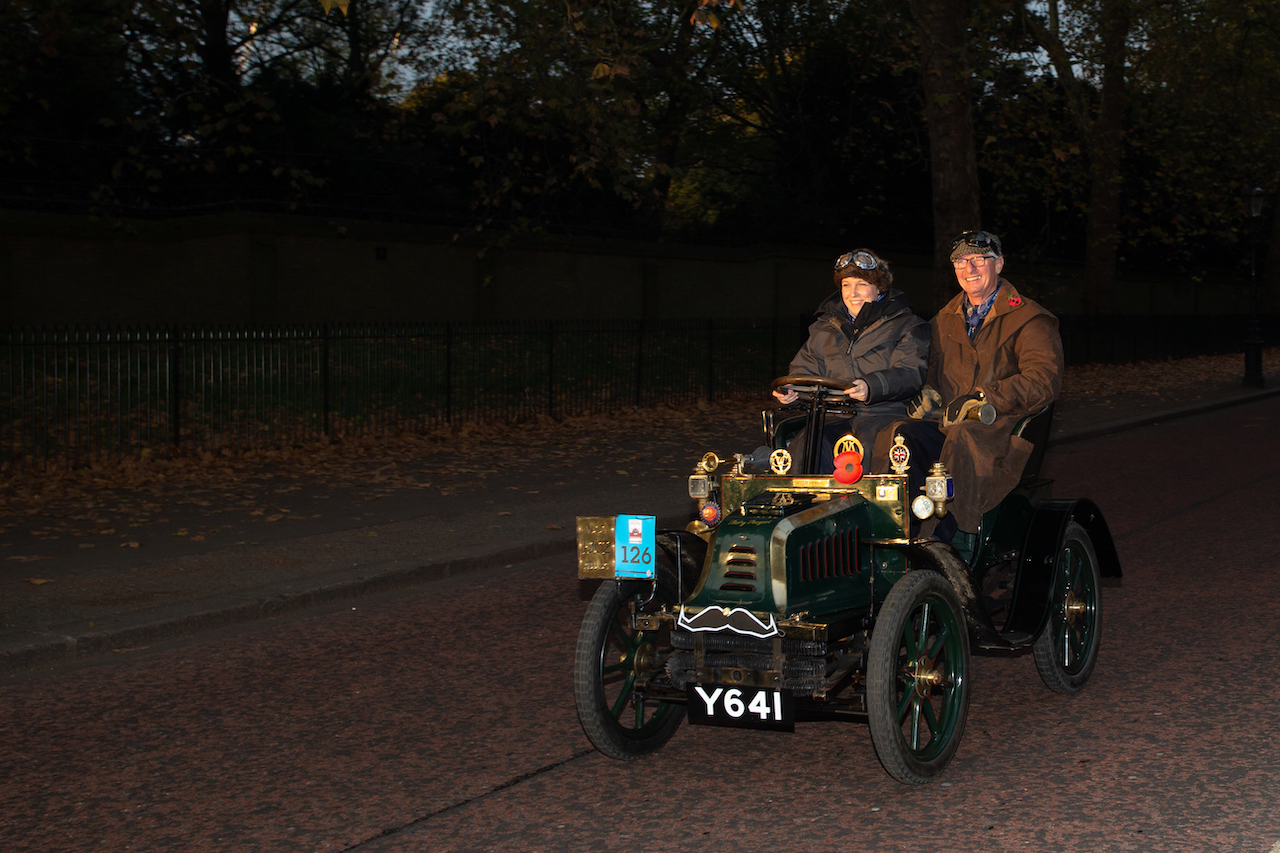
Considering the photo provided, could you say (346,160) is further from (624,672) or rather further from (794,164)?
(624,672)

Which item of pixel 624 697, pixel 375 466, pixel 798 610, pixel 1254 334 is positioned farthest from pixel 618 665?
pixel 1254 334

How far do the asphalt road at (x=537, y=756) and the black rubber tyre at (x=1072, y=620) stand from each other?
0.41 feet

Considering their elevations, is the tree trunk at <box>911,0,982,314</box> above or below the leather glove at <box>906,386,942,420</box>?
above

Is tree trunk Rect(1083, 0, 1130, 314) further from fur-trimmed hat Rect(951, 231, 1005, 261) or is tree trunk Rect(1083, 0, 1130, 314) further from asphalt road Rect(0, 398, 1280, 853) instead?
asphalt road Rect(0, 398, 1280, 853)

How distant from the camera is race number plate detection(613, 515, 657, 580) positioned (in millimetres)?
4484

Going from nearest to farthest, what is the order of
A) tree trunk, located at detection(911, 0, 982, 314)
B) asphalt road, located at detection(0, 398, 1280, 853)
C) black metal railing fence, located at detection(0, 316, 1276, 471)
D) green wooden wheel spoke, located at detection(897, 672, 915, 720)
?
asphalt road, located at detection(0, 398, 1280, 853) → green wooden wheel spoke, located at detection(897, 672, 915, 720) → black metal railing fence, located at detection(0, 316, 1276, 471) → tree trunk, located at detection(911, 0, 982, 314)

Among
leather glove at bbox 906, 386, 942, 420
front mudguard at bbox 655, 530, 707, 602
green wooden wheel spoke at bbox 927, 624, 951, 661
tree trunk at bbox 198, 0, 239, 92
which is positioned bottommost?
green wooden wheel spoke at bbox 927, 624, 951, 661

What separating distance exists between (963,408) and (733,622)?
1.45 metres

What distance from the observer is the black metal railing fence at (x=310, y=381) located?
13930 millimetres

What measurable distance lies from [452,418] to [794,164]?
21265mm

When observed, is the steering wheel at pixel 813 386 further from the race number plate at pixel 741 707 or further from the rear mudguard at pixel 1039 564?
the race number plate at pixel 741 707

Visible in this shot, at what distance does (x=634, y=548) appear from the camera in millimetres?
4504

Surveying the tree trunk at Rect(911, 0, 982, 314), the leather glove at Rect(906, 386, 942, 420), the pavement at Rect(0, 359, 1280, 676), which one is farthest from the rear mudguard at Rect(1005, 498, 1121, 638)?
the tree trunk at Rect(911, 0, 982, 314)

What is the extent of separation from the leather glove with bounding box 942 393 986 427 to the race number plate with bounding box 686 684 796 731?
A: 4.81 feet
